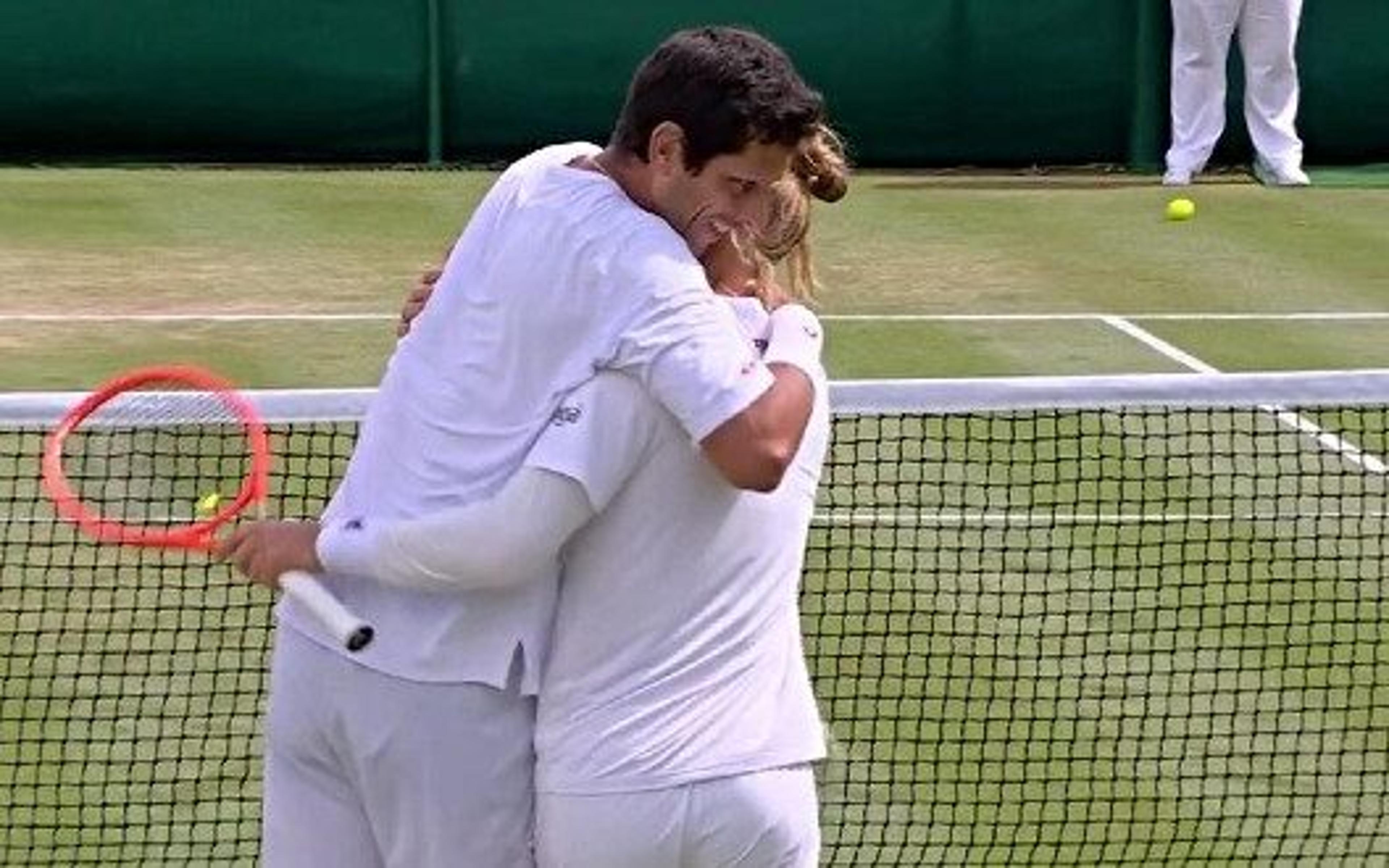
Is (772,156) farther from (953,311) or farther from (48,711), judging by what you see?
(953,311)

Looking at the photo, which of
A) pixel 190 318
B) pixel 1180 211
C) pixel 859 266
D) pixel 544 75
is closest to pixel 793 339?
pixel 190 318

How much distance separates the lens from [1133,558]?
9.82 metres

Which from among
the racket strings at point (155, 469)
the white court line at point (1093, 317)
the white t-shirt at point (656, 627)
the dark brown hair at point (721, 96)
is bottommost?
the white court line at point (1093, 317)

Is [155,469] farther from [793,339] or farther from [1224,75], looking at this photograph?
[1224,75]

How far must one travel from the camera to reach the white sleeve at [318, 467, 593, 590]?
13.8ft

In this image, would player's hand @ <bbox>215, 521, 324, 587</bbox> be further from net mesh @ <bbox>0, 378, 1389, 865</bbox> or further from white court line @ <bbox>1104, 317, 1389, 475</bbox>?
white court line @ <bbox>1104, 317, 1389, 475</bbox>

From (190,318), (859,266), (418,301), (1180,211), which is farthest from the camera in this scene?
(1180,211)

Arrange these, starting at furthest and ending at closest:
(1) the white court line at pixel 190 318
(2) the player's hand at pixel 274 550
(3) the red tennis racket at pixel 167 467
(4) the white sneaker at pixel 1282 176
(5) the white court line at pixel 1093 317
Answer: (4) the white sneaker at pixel 1282 176 → (5) the white court line at pixel 1093 317 → (1) the white court line at pixel 190 318 → (3) the red tennis racket at pixel 167 467 → (2) the player's hand at pixel 274 550

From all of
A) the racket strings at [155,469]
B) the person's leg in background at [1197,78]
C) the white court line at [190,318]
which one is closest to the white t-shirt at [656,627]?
the racket strings at [155,469]

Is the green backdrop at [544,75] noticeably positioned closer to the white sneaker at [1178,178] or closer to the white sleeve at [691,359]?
the white sneaker at [1178,178]

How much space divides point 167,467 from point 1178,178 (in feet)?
30.3

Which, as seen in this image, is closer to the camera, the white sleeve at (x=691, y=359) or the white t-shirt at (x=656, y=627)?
the white sleeve at (x=691, y=359)

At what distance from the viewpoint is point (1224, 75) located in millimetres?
18188

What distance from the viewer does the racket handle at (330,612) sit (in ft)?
14.1
